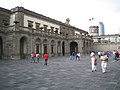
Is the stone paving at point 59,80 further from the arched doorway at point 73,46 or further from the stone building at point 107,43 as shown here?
the stone building at point 107,43

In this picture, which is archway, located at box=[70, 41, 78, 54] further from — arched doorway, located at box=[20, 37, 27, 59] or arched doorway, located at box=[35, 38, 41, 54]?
arched doorway, located at box=[20, 37, 27, 59]

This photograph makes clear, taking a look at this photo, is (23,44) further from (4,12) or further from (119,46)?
(119,46)

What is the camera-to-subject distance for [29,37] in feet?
105

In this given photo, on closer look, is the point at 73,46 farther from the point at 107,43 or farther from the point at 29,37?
the point at 107,43

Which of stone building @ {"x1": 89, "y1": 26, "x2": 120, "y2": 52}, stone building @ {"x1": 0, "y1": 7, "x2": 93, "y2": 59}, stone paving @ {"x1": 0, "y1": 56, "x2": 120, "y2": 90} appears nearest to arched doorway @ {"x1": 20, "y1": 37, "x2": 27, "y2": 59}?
stone building @ {"x1": 0, "y1": 7, "x2": 93, "y2": 59}

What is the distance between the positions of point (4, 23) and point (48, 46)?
11238 millimetres

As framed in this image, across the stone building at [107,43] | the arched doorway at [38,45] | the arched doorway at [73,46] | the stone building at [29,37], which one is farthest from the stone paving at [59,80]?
the stone building at [107,43]

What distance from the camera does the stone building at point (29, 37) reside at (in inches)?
1151

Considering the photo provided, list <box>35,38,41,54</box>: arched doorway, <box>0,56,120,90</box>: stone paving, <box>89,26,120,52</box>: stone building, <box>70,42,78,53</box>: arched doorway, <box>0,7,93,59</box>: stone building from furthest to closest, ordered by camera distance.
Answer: <box>89,26,120,52</box>: stone building
<box>70,42,78,53</box>: arched doorway
<box>35,38,41,54</box>: arched doorway
<box>0,7,93,59</box>: stone building
<box>0,56,120,90</box>: stone paving

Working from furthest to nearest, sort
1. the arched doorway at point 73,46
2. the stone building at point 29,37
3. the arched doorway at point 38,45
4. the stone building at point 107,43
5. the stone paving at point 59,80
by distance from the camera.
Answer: the stone building at point 107,43 < the arched doorway at point 73,46 < the arched doorway at point 38,45 < the stone building at point 29,37 < the stone paving at point 59,80

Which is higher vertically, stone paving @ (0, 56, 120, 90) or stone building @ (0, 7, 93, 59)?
stone building @ (0, 7, 93, 59)

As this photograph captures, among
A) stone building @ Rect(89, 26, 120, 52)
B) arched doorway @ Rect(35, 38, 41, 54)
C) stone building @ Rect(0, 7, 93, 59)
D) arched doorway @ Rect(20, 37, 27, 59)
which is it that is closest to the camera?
stone building @ Rect(0, 7, 93, 59)

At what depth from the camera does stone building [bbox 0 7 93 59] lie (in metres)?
29.2

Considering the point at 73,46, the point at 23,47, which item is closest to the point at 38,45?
the point at 23,47
